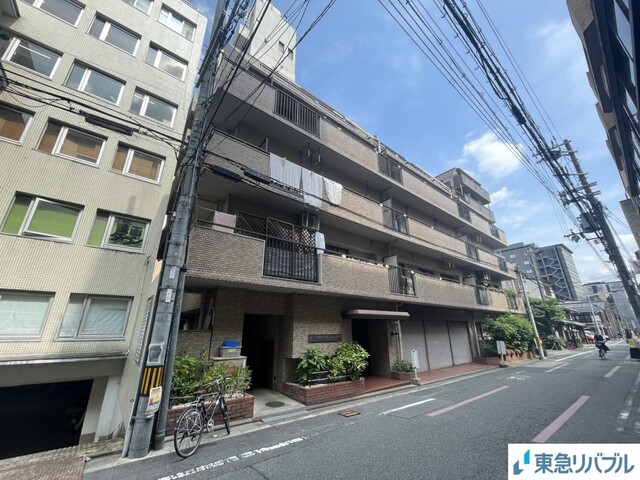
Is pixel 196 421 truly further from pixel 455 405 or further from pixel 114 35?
pixel 114 35

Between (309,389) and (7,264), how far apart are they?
9220 millimetres

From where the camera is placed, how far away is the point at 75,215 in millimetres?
8641

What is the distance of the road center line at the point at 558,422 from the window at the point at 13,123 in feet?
51.4

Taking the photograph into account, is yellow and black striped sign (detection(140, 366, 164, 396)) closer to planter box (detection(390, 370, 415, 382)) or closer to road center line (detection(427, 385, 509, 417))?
road center line (detection(427, 385, 509, 417))

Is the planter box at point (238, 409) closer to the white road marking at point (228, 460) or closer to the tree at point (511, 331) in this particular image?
the white road marking at point (228, 460)

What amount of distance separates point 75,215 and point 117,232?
1.23 meters

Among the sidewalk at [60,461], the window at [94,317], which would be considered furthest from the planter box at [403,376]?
the window at [94,317]

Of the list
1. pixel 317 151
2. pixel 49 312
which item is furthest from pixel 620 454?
pixel 49 312

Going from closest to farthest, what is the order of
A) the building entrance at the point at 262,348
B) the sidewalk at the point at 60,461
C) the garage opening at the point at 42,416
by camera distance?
the sidewalk at the point at 60,461
the garage opening at the point at 42,416
the building entrance at the point at 262,348

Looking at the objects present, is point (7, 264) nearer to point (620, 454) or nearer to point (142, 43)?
point (142, 43)

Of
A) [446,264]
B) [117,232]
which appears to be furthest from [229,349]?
[446,264]

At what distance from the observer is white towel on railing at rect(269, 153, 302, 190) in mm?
9414

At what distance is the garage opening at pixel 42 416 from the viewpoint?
801 centimetres

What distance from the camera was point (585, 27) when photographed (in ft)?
17.3
